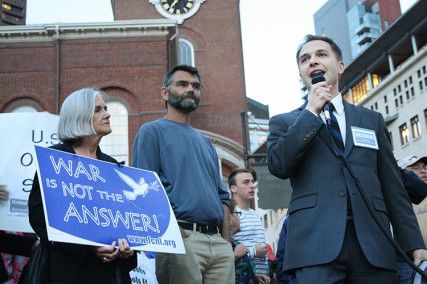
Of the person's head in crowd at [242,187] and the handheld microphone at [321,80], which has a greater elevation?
the person's head in crowd at [242,187]

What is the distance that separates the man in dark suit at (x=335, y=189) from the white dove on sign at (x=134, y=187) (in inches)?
37.7

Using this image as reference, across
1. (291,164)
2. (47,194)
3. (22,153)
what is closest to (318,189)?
(291,164)

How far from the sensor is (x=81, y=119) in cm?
407

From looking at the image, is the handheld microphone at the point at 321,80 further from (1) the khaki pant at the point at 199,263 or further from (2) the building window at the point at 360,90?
(2) the building window at the point at 360,90

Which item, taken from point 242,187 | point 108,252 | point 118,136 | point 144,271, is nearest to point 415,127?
point 118,136

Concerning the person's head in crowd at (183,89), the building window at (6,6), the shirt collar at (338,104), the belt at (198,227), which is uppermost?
the building window at (6,6)

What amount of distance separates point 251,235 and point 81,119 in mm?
3574

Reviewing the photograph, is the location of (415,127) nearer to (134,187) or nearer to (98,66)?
(98,66)

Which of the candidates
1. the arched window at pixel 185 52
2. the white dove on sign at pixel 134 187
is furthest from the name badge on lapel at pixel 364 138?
the arched window at pixel 185 52

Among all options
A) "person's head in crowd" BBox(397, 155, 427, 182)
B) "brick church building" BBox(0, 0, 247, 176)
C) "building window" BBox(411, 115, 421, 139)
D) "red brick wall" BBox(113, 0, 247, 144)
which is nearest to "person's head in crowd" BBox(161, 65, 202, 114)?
"person's head in crowd" BBox(397, 155, 427, 182)

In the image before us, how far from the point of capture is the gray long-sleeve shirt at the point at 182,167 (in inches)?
176

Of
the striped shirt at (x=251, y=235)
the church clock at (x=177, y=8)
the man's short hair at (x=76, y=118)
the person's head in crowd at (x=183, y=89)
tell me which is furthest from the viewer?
the church clock at (x=177, y=8)

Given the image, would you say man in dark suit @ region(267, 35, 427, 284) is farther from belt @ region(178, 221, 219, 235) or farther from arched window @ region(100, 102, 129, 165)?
arched window @ region(100, 102, 129, 165)

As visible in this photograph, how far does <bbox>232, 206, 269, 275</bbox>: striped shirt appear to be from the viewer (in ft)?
22.9
